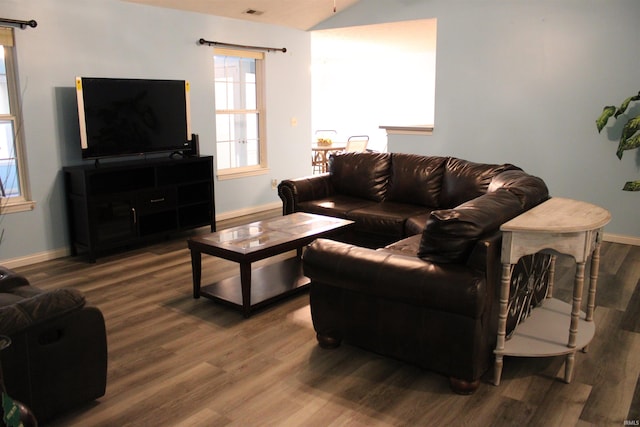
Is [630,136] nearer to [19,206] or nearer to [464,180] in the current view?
[464,180]

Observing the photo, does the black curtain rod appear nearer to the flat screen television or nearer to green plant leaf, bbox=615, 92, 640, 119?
the flat screen television

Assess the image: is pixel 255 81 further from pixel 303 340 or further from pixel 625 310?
pixel 625 310

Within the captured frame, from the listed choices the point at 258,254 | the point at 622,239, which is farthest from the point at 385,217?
the point at 622,239

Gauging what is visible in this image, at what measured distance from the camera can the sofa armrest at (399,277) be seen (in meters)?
2.43

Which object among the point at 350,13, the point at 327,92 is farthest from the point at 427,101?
the point at 350,13

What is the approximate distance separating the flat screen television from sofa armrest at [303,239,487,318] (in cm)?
280

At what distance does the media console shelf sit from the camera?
473cm

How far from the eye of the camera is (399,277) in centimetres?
261

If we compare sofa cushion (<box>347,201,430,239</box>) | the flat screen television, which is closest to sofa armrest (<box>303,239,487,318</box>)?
sofa cushion (<box>347,201,430,239</box>)

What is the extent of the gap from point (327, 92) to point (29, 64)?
7.76 m

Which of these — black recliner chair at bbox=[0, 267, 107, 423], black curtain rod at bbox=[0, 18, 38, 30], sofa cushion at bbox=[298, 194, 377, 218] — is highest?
black curtain rod at bbox=[0, 18, 38, 30]

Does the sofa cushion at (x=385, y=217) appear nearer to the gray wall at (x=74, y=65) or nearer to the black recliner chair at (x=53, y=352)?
the gray wall at (x=74, y=65)

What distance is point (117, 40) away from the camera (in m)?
5.14

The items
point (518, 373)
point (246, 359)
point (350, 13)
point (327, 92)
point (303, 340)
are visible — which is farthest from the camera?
point (327, 92)
